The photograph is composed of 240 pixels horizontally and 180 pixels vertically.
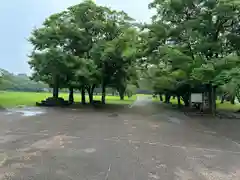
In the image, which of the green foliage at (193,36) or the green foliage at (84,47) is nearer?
the green foliage at (193,36)

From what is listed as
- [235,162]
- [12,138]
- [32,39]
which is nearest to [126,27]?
[32,39]

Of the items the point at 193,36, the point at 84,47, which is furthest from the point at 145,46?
the point at 84,47

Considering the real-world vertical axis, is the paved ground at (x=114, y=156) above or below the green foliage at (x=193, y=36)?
below

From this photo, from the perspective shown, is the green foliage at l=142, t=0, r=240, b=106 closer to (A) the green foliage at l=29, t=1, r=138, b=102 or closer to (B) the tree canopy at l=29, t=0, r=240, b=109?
(B) the tree canopy at l=29, t=0, r=240, b=109

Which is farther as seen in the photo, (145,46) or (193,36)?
(145,46)

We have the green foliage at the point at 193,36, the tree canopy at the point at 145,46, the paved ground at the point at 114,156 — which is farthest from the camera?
the tree canopy at the point at 145,46

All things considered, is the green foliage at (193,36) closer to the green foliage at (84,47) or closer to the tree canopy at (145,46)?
the tree canopy at (145,46)

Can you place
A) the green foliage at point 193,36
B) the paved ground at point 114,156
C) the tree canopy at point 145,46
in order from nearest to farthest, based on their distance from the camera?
the paved ground at point 114,156, the green foliage at point 193,36, the tree canopy at point 145,46

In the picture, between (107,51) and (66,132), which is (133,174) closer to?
(66,132)

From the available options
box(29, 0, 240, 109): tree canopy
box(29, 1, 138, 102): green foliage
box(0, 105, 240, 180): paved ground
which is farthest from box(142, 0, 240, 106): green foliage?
box(0, 105, 240, 180): paved ground

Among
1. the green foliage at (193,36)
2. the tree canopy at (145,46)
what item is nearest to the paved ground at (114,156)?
the tree canopy at (145,46)

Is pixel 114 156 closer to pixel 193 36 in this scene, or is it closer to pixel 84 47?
pixel 193 36

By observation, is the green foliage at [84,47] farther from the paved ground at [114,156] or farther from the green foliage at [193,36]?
the paved ground at [114,156]

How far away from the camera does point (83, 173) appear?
→ 3961mm
